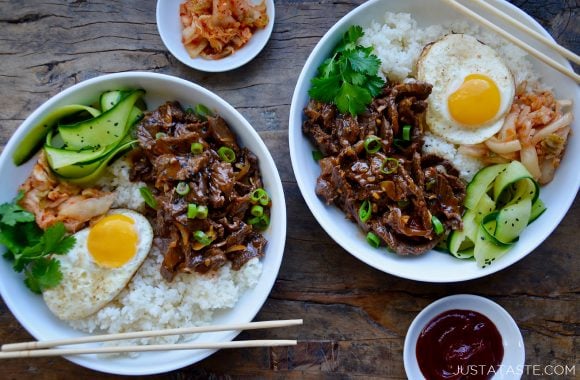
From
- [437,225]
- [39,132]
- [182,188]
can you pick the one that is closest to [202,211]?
[182,188]

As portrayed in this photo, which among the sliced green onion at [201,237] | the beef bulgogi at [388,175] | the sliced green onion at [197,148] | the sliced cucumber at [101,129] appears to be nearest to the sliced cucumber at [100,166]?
the sliced cucumber at [101,129]

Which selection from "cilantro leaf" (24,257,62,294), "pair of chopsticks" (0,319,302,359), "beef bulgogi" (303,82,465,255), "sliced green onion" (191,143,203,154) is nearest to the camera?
"pair of chopsticks" (0,319,302,359)

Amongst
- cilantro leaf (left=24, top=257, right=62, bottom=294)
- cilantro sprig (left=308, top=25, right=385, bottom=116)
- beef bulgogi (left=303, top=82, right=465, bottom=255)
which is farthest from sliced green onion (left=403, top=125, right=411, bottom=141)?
cilantro leaf (left=24, top=257, right=62, bottom=294)

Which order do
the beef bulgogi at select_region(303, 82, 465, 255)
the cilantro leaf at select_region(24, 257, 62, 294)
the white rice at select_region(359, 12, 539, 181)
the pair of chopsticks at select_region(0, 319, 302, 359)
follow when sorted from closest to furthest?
1. the pair of chopsticks at select_region(0, 319, 302, 359)
2. the cilantro leaf at select_region(24, 257, 62, 294)
3. the beef bulgogi at select_region(303, 82, 465, 255)
4. the white rice at select_region(359, 12, 539, 181)

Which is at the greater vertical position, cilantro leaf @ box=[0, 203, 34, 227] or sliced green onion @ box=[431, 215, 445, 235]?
sliced green onion @ box=[431, 215, 445, 235]

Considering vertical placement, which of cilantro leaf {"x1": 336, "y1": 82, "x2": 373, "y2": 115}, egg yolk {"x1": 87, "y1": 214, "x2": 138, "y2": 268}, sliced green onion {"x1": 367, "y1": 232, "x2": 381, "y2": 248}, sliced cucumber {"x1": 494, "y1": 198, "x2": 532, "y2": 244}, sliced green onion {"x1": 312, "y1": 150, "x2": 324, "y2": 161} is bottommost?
egg yolk {"x1": 87, "y1": 214, "x2": 138, "y2": 268}

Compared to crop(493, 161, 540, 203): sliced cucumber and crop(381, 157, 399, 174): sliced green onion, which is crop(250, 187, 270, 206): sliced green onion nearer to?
crop(381, 157, 399, 174): sliced green onion

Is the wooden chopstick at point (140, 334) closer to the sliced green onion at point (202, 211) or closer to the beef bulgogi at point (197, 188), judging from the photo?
the beef bulgogi at point (197, 188)
